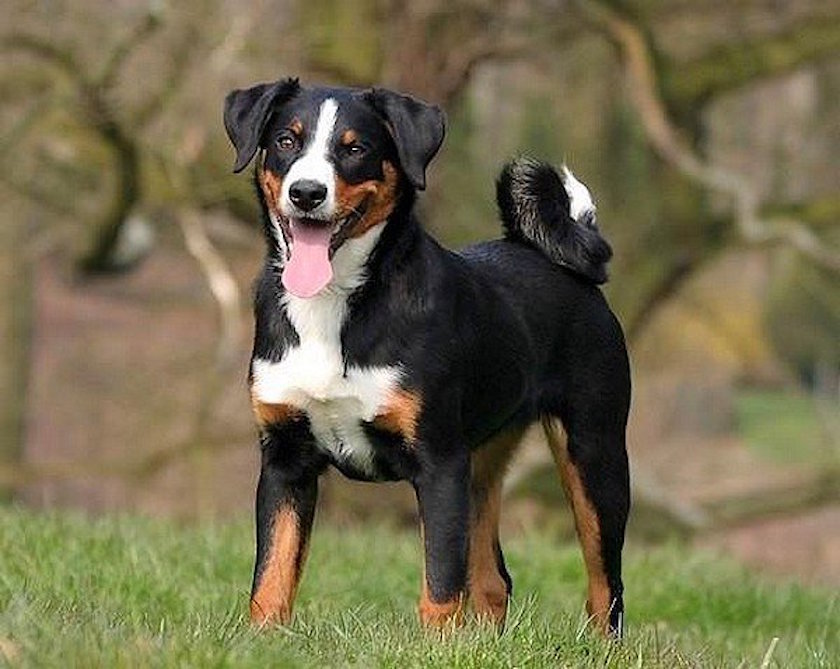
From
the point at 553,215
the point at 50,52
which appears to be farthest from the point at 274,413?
the point at 50,52

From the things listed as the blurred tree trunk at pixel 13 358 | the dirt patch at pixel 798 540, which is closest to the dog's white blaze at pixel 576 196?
the blurred tree trunk at pixel 13 358

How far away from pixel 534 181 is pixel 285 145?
130cm

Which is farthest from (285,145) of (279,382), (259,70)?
(259,70)

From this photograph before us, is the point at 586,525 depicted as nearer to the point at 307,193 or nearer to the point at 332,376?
the point at 332,376

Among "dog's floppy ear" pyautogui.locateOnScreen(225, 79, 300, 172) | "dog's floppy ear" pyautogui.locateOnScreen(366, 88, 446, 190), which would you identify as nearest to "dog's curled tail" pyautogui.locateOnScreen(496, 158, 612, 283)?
"dog's floppy ear" pyautogui.locateOnScreen(366, 88, 446, 190)

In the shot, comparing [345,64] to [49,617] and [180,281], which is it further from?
Result: [49,617]

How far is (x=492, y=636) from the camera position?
4793 mm

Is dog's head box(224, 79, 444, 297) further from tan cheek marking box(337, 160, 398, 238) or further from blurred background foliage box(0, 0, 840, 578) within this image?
blurred background foliage box(0, 0, 840, 578)

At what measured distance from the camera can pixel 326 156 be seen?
17.3 feet

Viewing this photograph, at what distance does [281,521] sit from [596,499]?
48.4 inches

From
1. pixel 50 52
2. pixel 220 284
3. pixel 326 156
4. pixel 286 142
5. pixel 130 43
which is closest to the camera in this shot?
pixel 326 156

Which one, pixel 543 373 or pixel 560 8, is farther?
pixel 560 8

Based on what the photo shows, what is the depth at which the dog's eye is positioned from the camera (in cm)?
536

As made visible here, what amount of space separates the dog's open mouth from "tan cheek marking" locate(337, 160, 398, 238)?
0.03 m
